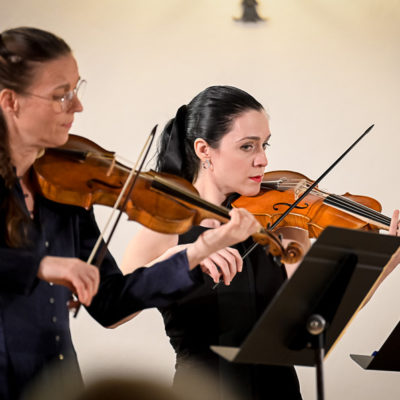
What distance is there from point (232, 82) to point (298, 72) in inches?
12.9

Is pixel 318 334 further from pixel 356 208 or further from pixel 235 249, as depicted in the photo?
pixel 356 208

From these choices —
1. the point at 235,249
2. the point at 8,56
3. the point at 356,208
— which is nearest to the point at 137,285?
the point at 235,249

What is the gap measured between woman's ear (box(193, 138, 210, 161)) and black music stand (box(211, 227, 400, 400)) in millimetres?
791

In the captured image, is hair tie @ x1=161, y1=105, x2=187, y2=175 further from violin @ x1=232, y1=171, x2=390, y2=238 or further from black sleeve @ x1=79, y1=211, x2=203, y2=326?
black sleeve @ x1=79, y1=211, x2=203, y2=326

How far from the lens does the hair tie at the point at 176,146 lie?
1.88m

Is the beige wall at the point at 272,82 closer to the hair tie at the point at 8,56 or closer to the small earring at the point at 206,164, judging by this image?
the small earring at the point at 206,164

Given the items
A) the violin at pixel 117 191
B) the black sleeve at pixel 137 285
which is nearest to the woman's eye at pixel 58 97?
the violin at pixel 117 191

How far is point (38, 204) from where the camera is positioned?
1.20 meters

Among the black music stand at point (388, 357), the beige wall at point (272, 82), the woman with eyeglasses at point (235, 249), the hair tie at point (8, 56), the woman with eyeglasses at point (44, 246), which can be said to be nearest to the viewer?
the woman with eyeglasses at point (44, 246)

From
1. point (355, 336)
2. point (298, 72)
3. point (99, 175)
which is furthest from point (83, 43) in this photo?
point (355, 336)

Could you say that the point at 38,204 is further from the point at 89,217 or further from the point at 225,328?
the point at 225,328

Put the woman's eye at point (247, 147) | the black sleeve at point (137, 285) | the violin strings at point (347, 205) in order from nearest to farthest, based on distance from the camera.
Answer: the black sleeve at point (137, 285) → the woman's eye at point (247, 147) → the violin strings at point (347, 205)

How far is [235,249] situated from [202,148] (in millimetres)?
412

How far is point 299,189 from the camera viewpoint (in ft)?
6.32
